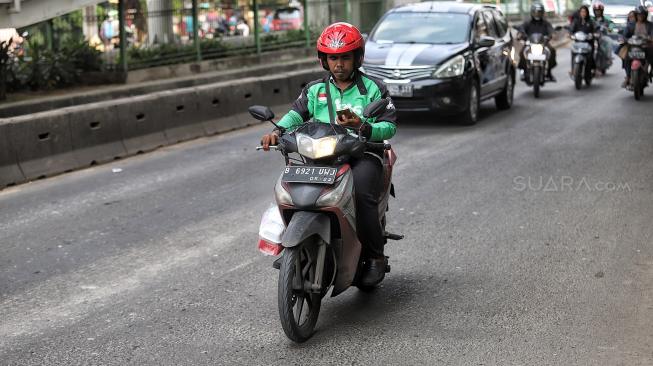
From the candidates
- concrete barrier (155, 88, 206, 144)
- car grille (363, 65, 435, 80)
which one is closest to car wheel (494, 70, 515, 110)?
car grille (363, 65, 435, 80)

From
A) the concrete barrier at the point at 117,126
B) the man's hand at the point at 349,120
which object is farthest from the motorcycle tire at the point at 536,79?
the man's hand at the point at 349,120

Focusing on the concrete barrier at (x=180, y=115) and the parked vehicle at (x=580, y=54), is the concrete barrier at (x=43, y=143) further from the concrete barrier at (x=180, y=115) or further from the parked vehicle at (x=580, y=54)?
the parked vehicle at (x=580, y=54)

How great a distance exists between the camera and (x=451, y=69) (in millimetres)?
15195

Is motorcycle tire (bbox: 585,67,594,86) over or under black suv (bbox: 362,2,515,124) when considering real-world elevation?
under

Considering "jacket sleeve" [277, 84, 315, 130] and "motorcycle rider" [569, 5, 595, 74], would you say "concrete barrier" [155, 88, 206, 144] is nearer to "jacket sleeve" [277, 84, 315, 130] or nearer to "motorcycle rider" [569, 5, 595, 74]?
"jacket sleeve" [277, 84, 315, 130]

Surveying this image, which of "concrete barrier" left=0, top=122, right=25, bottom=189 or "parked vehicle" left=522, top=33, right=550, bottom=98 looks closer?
"concrete barrier" left=0, top=122, right=25, bottom=189

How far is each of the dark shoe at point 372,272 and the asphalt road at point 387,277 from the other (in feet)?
0.64

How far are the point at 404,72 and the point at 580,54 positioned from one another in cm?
656

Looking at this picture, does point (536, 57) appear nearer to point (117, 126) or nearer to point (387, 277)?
point (117, 126)

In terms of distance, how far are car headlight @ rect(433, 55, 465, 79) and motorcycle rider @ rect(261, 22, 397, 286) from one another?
8870 millimetres

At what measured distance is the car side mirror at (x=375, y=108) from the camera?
5.78 meters

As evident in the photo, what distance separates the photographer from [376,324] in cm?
606

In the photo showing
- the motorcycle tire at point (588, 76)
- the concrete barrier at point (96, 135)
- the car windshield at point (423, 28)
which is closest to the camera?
the concrete barrier at point (96, 135)

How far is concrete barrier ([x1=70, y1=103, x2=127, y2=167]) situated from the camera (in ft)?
40.8
